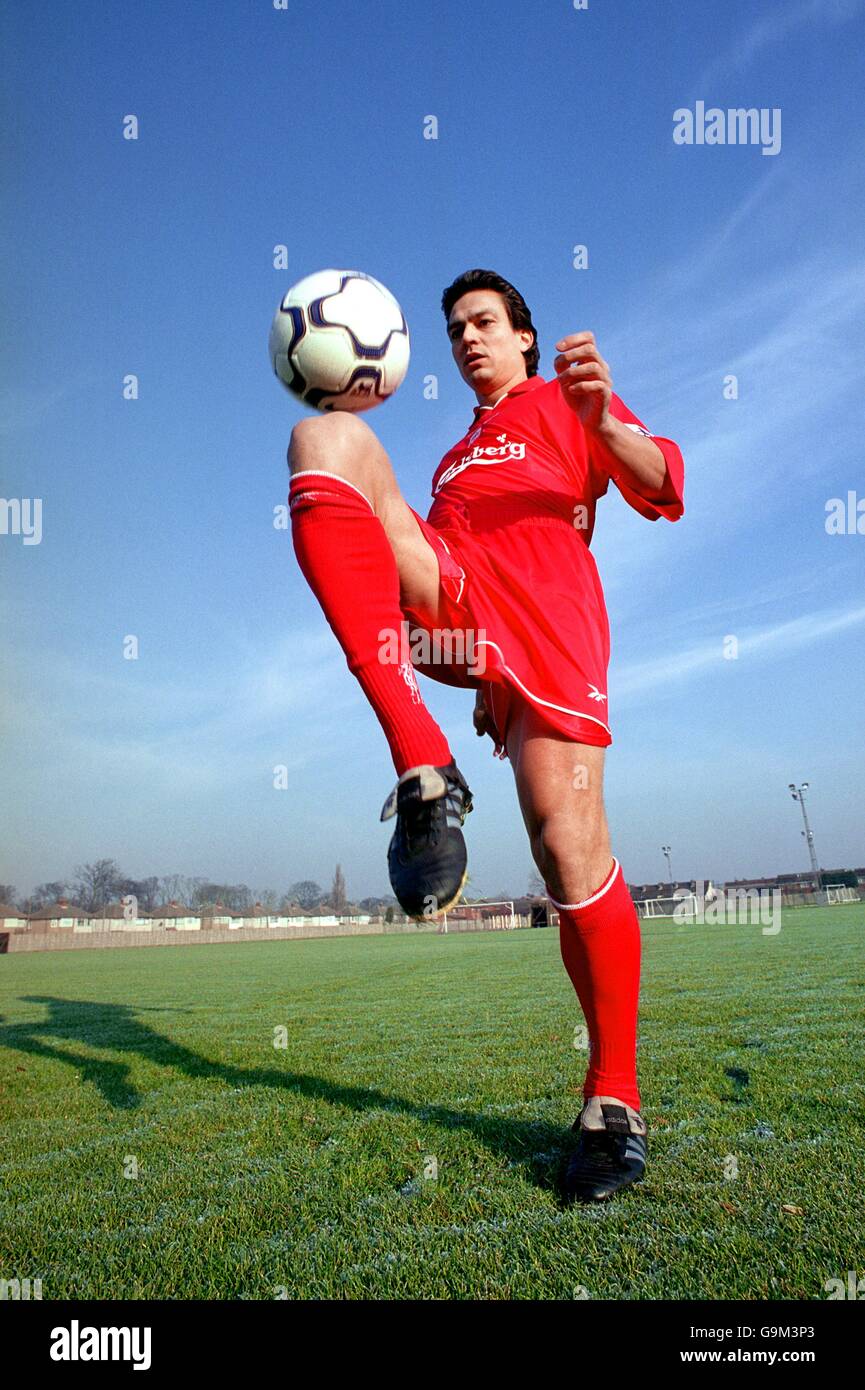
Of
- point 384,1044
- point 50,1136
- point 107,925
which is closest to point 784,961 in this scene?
point 384,1044

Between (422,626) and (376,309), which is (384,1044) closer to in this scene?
(422,626)

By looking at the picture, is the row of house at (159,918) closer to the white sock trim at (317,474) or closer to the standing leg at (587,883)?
the standing leg at (587,883)

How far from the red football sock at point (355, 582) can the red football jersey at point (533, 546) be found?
395mm

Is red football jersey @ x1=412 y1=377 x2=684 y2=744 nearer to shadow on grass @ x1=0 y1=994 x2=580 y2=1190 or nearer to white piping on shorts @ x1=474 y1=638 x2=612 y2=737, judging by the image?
white piping on shorts @ x1=474 y1=638 x2=612 y2=737

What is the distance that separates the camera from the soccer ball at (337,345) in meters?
2.38

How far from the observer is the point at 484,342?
10.5ft

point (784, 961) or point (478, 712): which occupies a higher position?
point (478, 712)

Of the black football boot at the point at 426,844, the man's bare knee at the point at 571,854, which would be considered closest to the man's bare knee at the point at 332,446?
the black football boot at the point at 426,844

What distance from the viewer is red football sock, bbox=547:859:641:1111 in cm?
248
